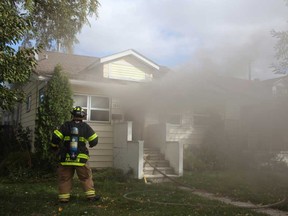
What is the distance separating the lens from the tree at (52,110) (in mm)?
11453

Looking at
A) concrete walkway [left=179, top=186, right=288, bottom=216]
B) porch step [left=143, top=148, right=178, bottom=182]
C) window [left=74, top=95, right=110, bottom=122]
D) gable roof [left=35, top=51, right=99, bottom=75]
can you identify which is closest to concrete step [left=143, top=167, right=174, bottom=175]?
porch step [left=143, top=148, right=178, bottom=182]

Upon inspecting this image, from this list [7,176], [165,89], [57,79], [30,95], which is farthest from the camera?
[30,95]

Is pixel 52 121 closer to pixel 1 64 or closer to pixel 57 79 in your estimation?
pixel 57 79

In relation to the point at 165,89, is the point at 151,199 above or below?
below

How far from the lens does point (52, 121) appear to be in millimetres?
11625

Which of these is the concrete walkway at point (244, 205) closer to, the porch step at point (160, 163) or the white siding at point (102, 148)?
the porch step at point (160, 163)

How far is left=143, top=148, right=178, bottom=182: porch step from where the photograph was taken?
11.7 m

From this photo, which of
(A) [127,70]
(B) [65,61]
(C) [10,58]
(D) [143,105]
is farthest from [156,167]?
(B) [65,61]

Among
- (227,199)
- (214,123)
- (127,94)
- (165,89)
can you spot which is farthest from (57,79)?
(214,123)

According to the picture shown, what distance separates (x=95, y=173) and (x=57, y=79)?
3528mm

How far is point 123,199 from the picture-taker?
773cm

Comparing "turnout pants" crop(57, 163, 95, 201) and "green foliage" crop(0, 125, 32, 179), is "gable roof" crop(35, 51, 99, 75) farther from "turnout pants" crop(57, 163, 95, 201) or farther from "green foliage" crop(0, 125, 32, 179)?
"turnout pants" crop(57, 163, 95, 201)

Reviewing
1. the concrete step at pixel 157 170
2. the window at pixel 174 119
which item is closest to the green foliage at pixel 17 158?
the concrete step at pixel 157 170

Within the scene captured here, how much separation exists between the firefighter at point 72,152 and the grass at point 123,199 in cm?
31
